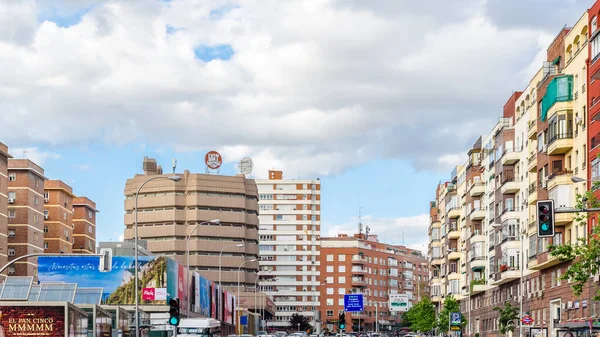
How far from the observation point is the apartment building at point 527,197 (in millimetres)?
72375

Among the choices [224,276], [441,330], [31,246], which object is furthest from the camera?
[224,276]

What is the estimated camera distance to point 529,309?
8888 centimetres

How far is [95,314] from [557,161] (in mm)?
36918

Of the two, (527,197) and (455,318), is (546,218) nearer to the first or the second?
(527,197)

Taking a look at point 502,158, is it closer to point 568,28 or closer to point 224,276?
point 568,28

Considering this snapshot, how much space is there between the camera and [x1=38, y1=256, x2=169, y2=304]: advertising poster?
95375 millimetres

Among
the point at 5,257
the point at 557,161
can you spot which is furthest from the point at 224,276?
the point at 557,161

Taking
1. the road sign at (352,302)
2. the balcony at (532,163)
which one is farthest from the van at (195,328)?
the road sign at (352,302)

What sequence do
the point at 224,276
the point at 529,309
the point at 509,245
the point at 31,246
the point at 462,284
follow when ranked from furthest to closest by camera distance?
the point at 224,276
the point at 31,246
the point at 462,284
the point at 509,245
the point at 529,309

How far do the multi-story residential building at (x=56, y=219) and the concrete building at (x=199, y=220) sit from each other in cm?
1195

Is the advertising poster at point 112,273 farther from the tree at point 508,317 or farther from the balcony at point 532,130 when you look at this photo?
the balcony at point 532,130

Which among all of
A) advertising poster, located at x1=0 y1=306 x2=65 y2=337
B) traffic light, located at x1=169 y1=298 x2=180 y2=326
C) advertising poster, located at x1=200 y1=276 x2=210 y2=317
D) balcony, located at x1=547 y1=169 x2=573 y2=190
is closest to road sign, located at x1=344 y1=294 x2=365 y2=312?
advertising poster, located at x1=200 y1=276 x2=210 y2=317

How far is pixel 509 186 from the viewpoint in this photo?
98.0 meters

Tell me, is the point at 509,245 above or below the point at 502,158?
below
